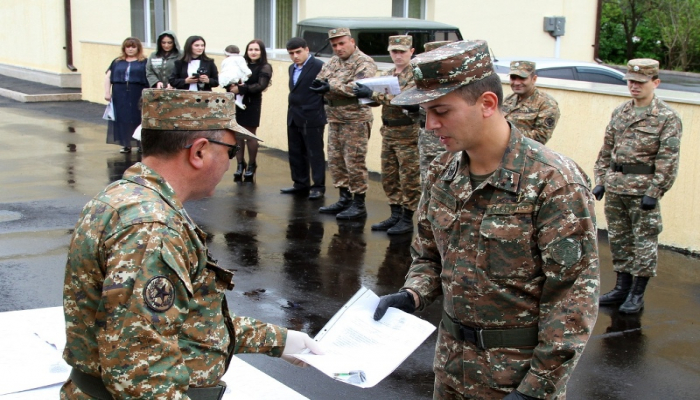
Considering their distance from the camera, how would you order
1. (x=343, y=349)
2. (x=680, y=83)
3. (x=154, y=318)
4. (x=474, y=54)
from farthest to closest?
1. (x=680, y=83)
2. (x=343, y=349)
3. (x=474, y=54)
4. (x=154, y=318)

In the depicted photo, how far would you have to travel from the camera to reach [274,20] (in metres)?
20.4

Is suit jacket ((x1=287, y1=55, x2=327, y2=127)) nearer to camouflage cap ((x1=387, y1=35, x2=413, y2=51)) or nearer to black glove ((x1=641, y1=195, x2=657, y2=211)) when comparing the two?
camouflage cap ((x1=387, y1=35, x2=413, y2=51))

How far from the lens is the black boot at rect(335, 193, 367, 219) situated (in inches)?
373

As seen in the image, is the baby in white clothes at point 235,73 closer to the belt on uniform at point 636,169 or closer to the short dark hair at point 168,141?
the belt on uniform at point 636,169

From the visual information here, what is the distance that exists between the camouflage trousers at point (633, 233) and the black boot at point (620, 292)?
8 centimetres

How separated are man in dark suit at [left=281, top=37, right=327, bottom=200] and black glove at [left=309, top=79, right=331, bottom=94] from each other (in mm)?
783

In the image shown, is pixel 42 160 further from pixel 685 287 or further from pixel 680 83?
pixel 680 83

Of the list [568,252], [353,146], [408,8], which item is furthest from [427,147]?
[408,8]

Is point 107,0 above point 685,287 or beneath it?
above

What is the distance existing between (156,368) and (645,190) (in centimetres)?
535

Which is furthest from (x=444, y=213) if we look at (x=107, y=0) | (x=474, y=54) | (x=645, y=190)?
(x=107, y=0)

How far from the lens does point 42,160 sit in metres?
12.5

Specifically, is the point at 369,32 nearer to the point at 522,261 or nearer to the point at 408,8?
the point at 408,8

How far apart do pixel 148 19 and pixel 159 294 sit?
19542mm
